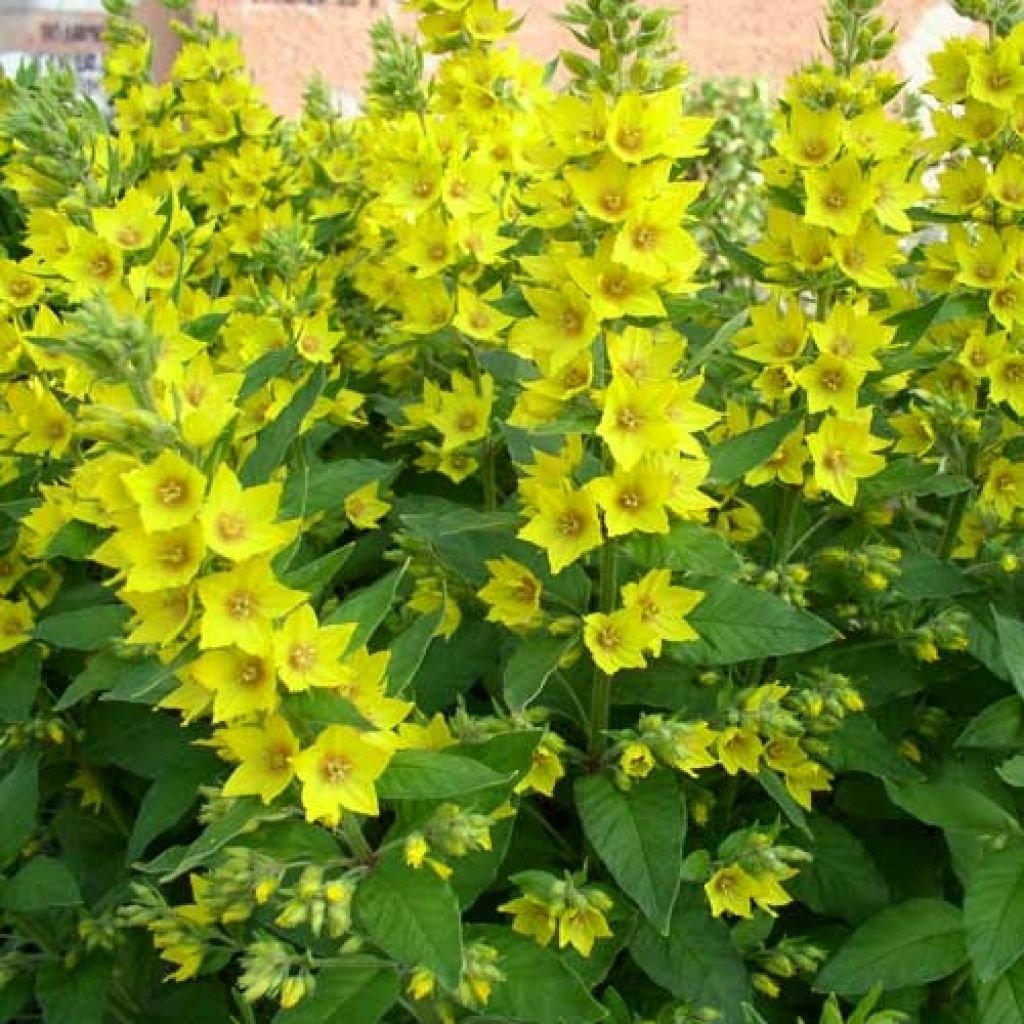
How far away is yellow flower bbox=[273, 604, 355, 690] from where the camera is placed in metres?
1.42

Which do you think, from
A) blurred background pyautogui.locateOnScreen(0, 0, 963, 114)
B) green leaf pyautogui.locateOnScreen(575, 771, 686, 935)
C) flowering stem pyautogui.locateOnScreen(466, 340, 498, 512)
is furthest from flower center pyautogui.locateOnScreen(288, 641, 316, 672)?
blurred background pyautogui.locateOnScreen(0, 0, 963, 114)

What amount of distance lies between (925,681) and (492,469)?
3.15 feet

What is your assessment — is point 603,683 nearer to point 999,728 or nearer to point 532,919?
point 532,919

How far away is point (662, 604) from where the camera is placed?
5.89 feet

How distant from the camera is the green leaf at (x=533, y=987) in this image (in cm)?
168

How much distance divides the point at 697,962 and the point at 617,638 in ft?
1.90

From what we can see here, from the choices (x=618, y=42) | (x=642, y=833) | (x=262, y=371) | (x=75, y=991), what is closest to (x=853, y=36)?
(x=618, y=42)

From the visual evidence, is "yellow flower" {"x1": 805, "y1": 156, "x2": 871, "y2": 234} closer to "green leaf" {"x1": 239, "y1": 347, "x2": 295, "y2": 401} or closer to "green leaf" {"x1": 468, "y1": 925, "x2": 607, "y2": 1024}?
"green leaf" {"x1": 239, "y1": 347, "x2": 295, "y2": 401}

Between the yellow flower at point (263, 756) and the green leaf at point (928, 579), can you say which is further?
Result: the green leaf at point (928, 579)

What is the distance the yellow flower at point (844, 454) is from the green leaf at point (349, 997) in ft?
3.34

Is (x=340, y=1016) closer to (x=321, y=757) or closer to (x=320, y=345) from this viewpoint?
(x=321, y=757)

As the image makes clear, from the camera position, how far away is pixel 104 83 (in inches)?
128

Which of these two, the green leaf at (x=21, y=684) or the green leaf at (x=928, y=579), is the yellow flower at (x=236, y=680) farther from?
the green leaf at (x=928, y=579)

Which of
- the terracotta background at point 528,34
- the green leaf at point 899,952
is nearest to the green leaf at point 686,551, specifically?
the green leaf at point 899,952
